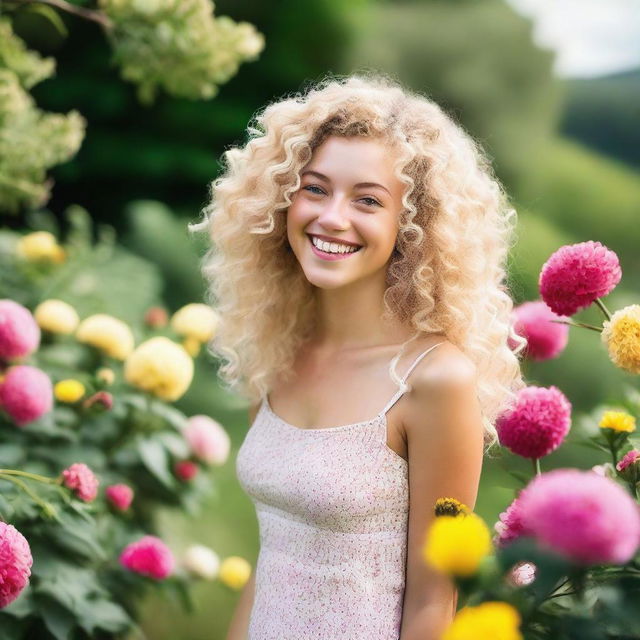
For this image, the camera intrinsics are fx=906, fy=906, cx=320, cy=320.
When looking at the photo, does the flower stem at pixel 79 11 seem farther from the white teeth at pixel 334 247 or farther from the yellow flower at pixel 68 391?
the white teeth at pixel 334 247

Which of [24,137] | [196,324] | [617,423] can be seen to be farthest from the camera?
[196,324]

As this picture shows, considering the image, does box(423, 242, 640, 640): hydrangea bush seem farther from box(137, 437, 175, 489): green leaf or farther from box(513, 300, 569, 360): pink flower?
box(137, 437, 175, 489): green leaf

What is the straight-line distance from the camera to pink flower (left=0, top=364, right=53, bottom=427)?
2.01 meters

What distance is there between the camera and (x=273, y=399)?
1821mm

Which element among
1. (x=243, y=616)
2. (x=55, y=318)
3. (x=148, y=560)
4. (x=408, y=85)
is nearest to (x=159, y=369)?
(x=55, y=318)

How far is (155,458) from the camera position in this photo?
2.46 metres

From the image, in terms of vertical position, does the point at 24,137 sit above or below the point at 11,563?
above

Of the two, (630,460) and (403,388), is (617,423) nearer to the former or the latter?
(630,460)

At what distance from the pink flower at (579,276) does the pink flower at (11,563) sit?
0.88 m

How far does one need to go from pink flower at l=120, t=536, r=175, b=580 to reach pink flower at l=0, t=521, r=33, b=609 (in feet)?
2.83

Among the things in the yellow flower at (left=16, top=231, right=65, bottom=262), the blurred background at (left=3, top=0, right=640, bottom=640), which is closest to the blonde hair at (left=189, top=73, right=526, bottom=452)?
the yellow flower at (left=16, top=231, right=65, bottom=262)

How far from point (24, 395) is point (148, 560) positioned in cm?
52

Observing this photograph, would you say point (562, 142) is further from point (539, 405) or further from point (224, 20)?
point (539, 405)

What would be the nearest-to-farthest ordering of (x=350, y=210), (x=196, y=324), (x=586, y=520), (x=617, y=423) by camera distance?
(x=586, y=520), (x=617, y=423), (x=350, y=210), (x=196, y=324)
